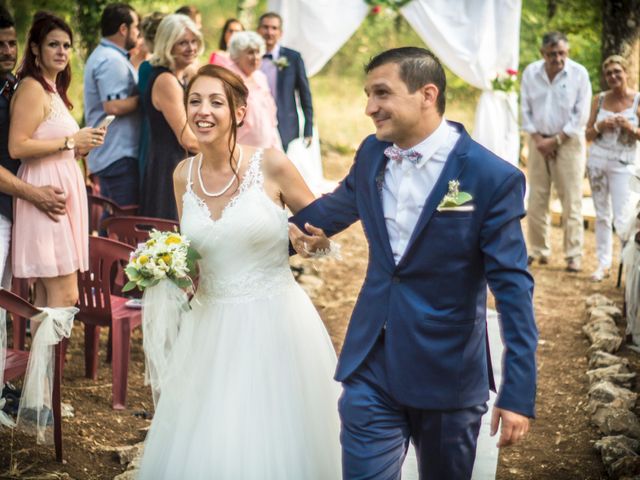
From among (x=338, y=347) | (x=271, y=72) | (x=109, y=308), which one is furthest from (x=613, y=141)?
(x=109, y=308)

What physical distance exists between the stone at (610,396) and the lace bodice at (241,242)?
2545mm

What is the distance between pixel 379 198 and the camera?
314cm

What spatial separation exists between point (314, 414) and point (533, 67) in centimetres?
621

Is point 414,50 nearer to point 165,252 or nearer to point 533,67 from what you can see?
point 165,252

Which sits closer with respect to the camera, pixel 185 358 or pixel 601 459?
pixel 185 358

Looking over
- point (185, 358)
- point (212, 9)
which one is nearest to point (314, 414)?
point (185, 358)

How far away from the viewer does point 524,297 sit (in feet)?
9.58

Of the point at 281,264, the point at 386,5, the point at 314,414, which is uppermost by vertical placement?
the point at 386,5

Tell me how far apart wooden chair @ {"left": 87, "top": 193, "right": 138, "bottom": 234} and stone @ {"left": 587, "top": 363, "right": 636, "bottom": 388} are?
3311 mm

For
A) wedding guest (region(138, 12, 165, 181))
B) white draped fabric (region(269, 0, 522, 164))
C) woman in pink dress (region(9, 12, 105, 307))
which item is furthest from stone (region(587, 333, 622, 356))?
white draped fabric (region(269, 0, 522, 164))

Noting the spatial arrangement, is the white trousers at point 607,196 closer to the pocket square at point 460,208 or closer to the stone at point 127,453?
the stone at point 127,453

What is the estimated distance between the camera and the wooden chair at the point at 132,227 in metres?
5.82

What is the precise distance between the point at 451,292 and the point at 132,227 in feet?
10.6

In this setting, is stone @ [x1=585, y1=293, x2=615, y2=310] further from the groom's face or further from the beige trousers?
the groom's face
